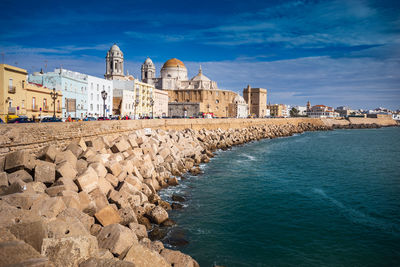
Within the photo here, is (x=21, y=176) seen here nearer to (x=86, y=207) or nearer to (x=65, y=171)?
(x=65, y=171)

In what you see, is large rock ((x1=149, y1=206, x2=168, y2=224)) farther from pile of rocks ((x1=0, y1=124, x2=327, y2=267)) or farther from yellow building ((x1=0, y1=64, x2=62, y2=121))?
yellow building ((x1=0, y1=64, x2=62, y2=121))

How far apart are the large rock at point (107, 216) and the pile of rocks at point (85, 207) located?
0.05 feet

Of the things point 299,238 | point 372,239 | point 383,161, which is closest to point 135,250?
point 299,238

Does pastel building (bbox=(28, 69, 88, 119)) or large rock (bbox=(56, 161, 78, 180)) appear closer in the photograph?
large rock (bbox=(56, 161, 78, 180))

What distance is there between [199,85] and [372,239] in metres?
65.7

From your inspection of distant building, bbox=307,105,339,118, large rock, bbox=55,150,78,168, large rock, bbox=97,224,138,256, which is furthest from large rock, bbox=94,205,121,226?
distant building, bbox=307,105,339,118

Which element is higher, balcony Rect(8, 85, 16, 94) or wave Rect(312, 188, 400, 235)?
balcony Rect(8, 85, 16, 94)

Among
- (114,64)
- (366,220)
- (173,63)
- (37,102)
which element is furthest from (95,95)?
(173,63)

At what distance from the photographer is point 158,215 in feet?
34.2

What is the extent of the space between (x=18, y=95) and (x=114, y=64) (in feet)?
100

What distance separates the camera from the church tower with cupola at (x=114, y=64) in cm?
5028

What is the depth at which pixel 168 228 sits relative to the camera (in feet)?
33.6

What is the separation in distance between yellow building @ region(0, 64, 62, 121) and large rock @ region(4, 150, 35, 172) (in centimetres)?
1065

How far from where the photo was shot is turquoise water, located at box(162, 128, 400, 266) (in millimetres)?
8945
